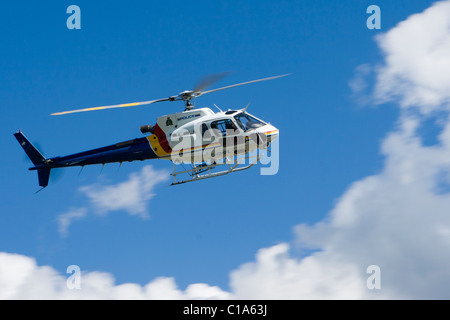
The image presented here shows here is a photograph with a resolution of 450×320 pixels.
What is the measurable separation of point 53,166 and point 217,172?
45.2 ft

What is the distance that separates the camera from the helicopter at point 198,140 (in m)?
54.3

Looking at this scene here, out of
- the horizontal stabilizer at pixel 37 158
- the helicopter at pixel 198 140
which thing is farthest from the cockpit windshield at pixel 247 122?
the horizontal stabilizer at pixel 37 158

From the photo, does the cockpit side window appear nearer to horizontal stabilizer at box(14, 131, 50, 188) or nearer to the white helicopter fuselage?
the white helicopter fuselage

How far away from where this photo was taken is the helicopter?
54344 mm

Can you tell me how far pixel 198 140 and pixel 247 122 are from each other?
3764 mm

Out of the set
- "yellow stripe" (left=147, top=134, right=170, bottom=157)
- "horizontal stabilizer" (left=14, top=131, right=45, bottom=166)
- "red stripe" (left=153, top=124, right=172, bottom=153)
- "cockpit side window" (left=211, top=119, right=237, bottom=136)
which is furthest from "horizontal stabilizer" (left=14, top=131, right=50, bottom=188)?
"cockpit side window" (left=211, top=119, right=237, bottom=136)

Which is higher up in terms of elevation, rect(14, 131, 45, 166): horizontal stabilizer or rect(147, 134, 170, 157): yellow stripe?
rect(14, 131, 45, 166): horizontal stabilizer

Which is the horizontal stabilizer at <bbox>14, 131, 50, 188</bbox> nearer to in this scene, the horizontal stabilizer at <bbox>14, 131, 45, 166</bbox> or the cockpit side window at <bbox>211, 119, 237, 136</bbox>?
the horizontal stabilizer at <bbox>14, 131, 45, 166</bbox>

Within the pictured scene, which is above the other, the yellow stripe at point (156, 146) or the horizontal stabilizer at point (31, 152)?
the horizontal stabilizer at point (31, 152)

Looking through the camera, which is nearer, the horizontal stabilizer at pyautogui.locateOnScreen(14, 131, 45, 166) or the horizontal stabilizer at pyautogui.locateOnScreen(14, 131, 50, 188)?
the horizontal stabilizer at pyautogui.locateOnScreen(14, 131, 50, 188)

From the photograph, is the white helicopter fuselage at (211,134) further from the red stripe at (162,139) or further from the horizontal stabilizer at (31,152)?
the horizontal stabilizer at (31,152)
